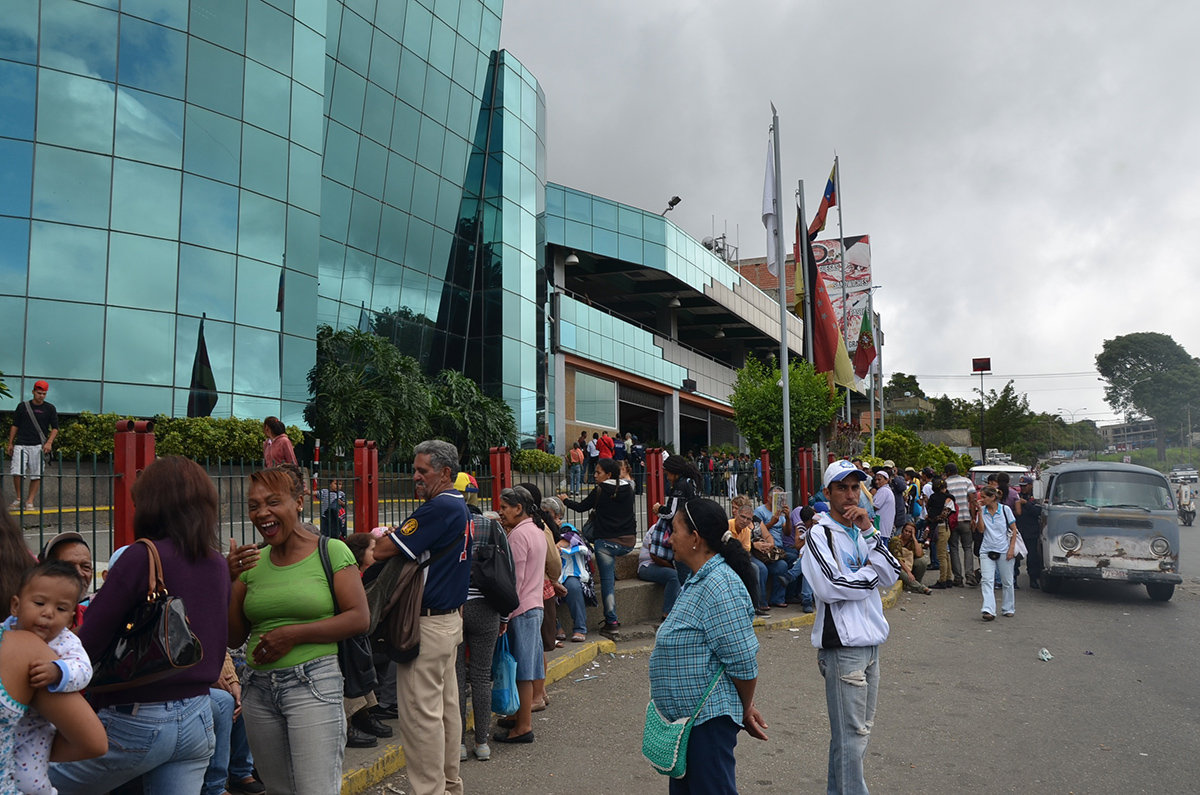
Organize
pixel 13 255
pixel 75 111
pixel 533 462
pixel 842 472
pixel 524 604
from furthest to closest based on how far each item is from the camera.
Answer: pixel 533 462 → pixel 75 111 → pixel 13 255 → pixel 524 604 → pixel 842 472

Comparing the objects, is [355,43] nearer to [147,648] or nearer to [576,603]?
[576,603]

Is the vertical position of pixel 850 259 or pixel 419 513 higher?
pixel 850 259

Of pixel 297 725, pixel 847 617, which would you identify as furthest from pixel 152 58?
pixel 847 617

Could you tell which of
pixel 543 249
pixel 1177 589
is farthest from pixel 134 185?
pixel 1177 589

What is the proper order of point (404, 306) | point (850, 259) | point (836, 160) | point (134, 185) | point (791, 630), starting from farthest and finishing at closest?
point (850, 259) < point (404, 306) < point (836, 160) < point (134, 185) < point (791, 630)

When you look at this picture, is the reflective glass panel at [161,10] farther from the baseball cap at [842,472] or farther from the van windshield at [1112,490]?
the van windshield at [1112,490]

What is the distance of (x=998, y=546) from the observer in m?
11.4

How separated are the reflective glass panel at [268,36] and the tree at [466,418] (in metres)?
9.39

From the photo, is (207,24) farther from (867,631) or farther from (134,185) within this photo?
(867,631)

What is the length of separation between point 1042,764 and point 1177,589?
10.5 meters

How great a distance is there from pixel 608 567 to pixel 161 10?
17389mm

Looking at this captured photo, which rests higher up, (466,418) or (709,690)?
(466,418)

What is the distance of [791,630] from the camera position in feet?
34.8

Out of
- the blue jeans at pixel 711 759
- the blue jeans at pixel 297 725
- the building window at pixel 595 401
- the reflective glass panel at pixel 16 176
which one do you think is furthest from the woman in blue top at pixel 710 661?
the building window at pixel 595 401
